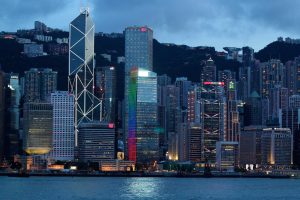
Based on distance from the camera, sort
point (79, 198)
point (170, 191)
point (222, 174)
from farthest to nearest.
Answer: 1. point (222, 174)
2. point (170, 191)
3. point (79, 198)

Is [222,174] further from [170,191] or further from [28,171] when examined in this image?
[170,191]

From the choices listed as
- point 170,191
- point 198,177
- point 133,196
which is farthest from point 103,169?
point 133,196

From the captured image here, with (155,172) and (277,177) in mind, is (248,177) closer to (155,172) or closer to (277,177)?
(277,177)

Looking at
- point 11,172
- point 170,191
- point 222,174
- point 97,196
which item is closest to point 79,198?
point 97,196

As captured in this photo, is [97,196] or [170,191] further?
[170,191]

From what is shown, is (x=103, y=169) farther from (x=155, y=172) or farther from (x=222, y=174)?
(x=222, y=174)

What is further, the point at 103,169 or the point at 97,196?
the point at 103,169

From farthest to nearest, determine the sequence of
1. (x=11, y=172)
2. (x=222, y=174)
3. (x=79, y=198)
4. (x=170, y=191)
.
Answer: (x=222, y=174), (x=11, y=172), (x=170, y=191), (x=79, y=198)

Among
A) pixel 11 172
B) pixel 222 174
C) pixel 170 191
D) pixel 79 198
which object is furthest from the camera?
pixel 222 174
